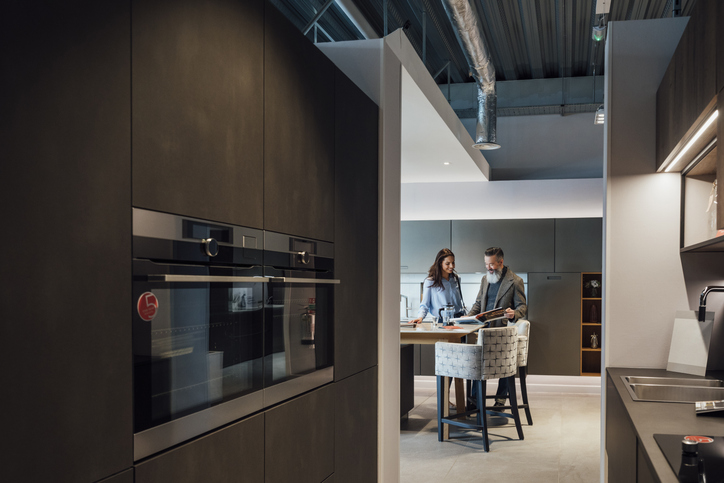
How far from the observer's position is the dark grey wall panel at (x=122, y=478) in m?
1.26

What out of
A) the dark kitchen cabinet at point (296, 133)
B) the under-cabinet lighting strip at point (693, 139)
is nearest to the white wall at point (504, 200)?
the under-cabinet lighting strip at point (693, 139)

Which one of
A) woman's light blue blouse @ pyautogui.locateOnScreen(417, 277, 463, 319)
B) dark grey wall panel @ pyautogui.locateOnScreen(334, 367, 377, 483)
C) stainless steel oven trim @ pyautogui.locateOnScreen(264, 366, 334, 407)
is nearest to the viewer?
stainless steel oven trim @ pyautogui.locateOnScreen(264, 366, 334, 407)

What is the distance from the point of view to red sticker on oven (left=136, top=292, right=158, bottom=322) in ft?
4.47

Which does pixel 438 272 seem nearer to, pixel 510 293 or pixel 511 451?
pixel 510 293

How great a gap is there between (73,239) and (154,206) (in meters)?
0.27

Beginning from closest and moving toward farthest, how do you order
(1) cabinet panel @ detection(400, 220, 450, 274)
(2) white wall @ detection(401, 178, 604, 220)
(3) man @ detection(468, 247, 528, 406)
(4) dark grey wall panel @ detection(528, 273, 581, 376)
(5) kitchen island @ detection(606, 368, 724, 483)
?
(5) kitchen island @ detection(606, 368, 724, 483) < (3) man @ detection(468, 247, 528, 406) < (4) dark grey wall panel @ detection(528, 273, 581, 376) < (2) white wall @ detection(401, 178, 604, 220) < (1) cabinet panel @ detection(400, 220, 450, 274)

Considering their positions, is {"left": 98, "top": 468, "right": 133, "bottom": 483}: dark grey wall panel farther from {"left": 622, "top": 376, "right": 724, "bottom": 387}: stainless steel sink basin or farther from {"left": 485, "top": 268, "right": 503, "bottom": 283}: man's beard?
{"left": 485, "top": 268, "right": 503, "bottom": 283}: man's beard

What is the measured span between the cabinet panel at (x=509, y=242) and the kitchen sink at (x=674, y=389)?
4.84 metres

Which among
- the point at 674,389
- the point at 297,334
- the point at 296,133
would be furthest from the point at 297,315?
the point at 674,389

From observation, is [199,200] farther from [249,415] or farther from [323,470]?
[323,470]

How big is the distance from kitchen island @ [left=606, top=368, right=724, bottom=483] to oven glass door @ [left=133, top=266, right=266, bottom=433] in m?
1.09

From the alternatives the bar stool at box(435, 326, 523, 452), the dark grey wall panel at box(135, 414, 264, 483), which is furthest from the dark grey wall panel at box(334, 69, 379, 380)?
the bar stool at box(435, 326, 523, 452)

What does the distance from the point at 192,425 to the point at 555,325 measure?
256 inches

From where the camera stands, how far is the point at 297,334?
2.23 m
